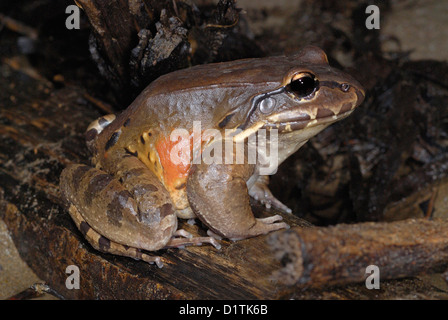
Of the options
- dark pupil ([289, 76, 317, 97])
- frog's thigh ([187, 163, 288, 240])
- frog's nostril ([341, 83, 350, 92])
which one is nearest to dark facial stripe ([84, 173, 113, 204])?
frog's thigh ([187, 163, 288, 240])


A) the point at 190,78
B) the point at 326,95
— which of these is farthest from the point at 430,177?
the point at 190,78

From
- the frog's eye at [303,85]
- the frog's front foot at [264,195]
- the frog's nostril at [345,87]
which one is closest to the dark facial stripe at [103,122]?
the frog's front foot at [264,195]

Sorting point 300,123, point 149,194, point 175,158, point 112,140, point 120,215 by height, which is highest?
point 300,123

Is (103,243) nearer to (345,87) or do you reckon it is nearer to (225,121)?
(225,121)

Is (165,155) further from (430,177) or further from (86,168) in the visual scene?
(430,177)

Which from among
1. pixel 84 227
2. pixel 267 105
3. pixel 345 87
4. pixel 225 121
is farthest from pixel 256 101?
pixel 84 227

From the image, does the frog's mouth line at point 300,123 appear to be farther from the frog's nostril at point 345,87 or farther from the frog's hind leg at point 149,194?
the frog's hind leg at point 149,194

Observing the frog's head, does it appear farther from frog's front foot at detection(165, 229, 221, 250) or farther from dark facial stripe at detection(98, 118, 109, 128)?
dark facial stripe at detection(98, 118, 109, 128)

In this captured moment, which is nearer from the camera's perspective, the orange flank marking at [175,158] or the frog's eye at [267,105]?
the frog's eye at [267,105]
